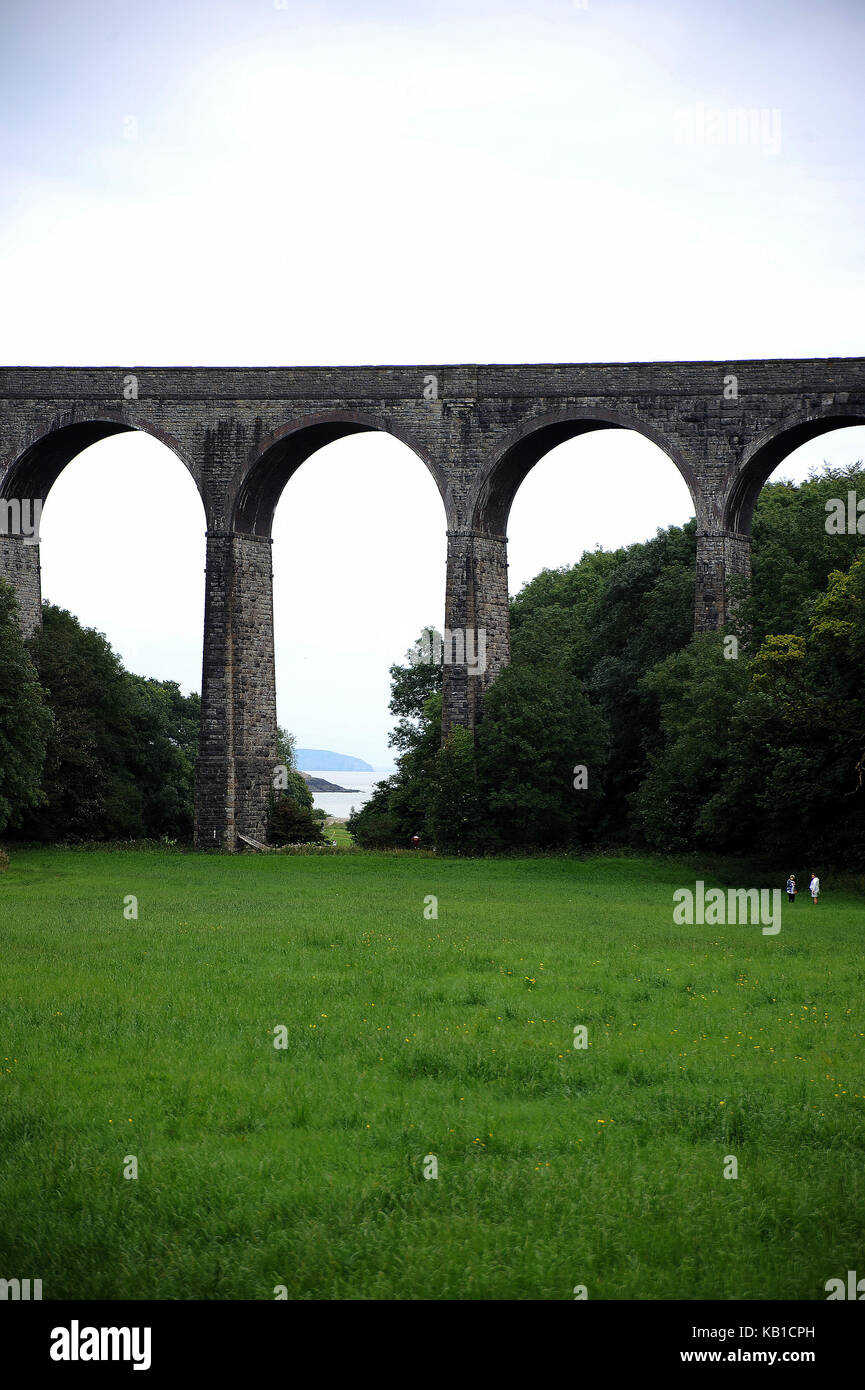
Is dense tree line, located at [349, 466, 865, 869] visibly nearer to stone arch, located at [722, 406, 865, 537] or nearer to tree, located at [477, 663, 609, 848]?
tree, located at [477, 663, 609, 848]

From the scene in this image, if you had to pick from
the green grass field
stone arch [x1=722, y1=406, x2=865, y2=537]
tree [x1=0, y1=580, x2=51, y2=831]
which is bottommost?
the green grass field

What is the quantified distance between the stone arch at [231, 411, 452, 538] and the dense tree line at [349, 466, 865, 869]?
276 inches

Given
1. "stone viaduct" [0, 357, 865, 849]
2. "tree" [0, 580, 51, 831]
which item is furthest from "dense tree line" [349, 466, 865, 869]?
"tree" [0, 580, 51, 831]

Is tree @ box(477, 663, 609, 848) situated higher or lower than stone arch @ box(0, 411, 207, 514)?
lower

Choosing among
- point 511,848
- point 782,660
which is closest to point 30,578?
point 511,848

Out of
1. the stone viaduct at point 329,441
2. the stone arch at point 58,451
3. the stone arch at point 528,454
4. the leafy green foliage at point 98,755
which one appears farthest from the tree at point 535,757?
the leafy green foliage at point 98,755

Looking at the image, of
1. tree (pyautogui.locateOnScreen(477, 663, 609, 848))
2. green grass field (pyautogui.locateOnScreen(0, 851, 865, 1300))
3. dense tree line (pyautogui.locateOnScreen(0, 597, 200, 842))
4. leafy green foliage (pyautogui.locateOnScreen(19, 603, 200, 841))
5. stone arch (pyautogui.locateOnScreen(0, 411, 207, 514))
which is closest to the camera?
green grass field (pyautogui.locateOnScreen(0, 851, 865, 1300))

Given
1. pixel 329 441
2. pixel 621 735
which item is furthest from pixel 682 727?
pixel 329 441

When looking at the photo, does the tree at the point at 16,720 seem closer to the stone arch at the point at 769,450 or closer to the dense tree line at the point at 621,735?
the dense tree line at the point at 621,735

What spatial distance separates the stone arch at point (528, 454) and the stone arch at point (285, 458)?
0.99 meters

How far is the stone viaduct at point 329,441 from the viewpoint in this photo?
118 ft

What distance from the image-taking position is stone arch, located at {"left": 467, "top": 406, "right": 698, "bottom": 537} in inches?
1431

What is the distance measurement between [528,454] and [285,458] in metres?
6.63

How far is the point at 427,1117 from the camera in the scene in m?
10.2
